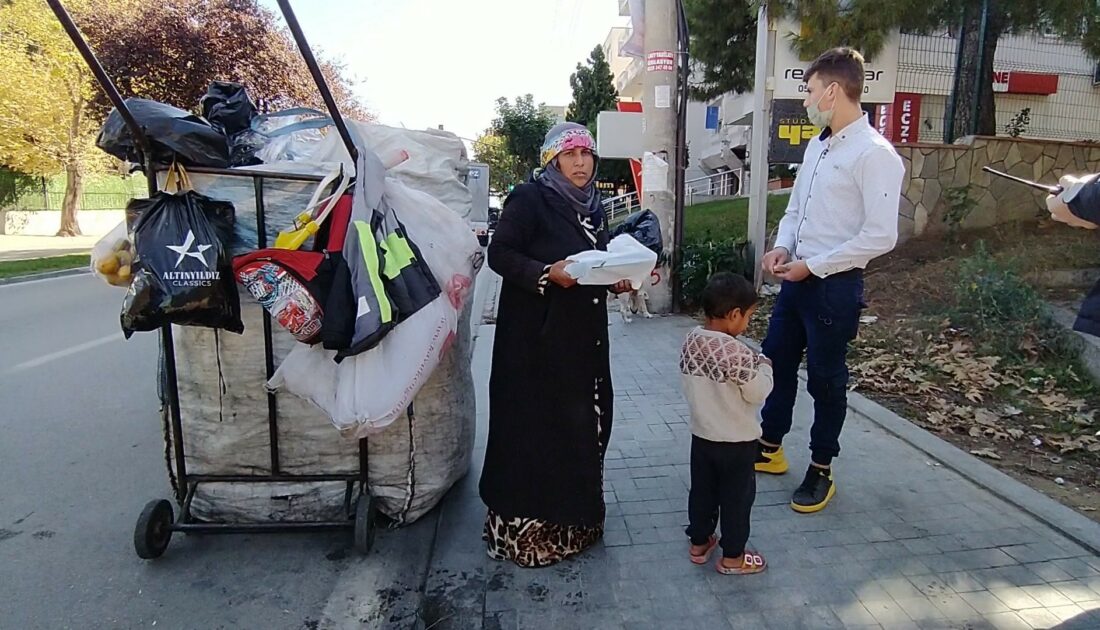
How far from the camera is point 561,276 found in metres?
2.48

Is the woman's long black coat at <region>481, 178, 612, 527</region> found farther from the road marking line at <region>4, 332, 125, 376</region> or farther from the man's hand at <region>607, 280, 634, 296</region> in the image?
the road marking line at <region>4, 332, 125, 376</region>

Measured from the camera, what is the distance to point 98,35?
1500 cm

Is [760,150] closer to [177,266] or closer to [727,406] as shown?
[727,406]

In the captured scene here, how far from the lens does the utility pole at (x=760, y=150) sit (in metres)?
7.68

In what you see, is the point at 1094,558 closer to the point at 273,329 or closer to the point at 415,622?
the point at 415,622

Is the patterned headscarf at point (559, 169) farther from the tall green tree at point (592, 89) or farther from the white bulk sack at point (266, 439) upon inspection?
the tall green tree at point (592, 89)

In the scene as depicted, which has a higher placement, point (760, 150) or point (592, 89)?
point (592, 89)

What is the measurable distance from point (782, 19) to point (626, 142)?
2413 mm

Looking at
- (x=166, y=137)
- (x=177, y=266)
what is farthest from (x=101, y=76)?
(x=177, y=266)

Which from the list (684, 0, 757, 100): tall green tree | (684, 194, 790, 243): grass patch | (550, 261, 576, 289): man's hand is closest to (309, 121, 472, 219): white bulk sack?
(550, 261, 576, 289): man's hand

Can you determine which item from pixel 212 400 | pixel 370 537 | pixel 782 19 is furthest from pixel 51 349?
pixel 782 19

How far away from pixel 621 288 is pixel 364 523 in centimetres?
140

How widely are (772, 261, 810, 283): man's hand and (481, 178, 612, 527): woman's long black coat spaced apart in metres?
0.82

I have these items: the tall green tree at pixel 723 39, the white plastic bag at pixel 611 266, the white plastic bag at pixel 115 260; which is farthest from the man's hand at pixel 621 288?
the tall green tree at pixel 723 39
